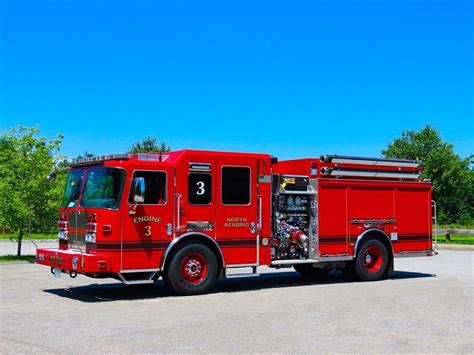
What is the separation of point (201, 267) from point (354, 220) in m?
4.27

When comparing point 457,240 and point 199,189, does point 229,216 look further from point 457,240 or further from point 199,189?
point 457,240

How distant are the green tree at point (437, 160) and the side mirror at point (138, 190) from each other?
89.5 ft

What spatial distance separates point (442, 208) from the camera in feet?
192

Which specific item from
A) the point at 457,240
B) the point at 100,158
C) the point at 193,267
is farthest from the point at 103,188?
the point at 457,240

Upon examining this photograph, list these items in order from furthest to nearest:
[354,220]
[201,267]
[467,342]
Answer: [354,220] → [201,267] → [467,342]

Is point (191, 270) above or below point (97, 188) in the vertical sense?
below

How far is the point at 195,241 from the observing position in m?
12.2

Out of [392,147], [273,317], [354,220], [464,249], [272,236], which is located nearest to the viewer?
[273,317]

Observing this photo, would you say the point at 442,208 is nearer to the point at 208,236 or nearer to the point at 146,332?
the point at 208,236

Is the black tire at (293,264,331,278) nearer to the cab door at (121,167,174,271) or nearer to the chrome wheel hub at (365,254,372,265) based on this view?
the chrome wheel hub at (365,254,372,265)

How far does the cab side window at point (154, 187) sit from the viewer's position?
11.7 metres

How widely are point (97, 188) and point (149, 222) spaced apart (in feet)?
3.94

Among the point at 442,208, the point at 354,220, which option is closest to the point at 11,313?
the point at 354,220

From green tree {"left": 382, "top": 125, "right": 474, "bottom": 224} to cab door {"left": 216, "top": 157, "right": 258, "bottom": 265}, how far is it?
82.4 feet
